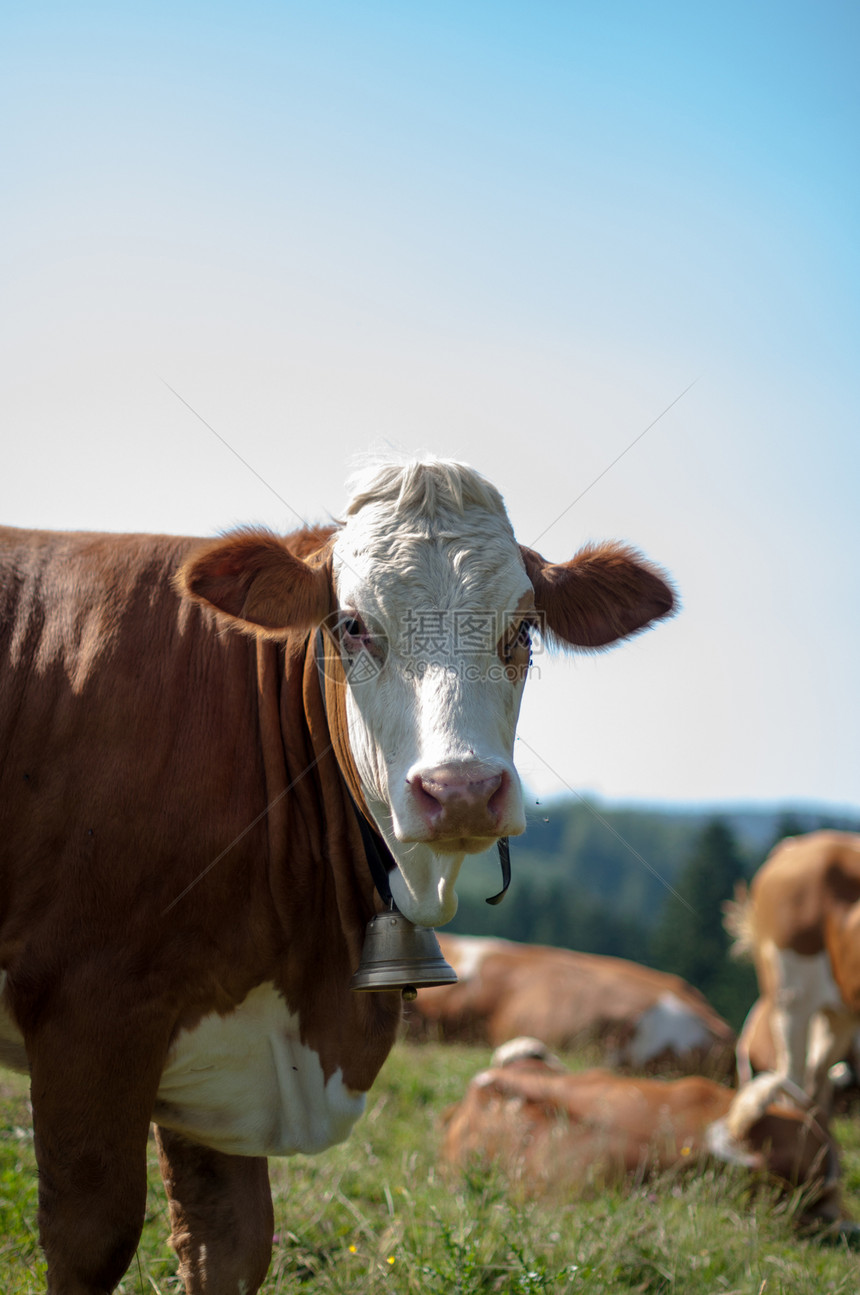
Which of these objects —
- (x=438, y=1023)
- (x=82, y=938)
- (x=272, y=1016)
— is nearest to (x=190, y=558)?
(x=82, y=938)

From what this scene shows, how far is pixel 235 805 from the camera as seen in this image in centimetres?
302

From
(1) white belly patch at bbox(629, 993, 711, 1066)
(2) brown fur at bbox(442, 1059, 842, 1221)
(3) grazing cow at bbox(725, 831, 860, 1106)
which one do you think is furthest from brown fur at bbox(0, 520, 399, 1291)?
(1) white belly patch at bbox(629, 993, 711, 1066)

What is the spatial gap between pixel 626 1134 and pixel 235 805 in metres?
3.99

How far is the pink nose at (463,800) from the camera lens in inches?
98.0

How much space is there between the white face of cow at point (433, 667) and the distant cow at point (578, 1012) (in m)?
8.47

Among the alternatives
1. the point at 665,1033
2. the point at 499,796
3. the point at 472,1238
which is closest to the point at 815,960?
the point at 665,1033

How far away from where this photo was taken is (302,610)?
3158mm

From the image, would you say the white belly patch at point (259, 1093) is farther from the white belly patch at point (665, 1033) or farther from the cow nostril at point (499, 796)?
the white belly patch at point (665, 1033)

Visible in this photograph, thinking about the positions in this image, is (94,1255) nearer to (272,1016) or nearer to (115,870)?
(272,1016)

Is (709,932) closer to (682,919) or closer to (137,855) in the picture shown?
(682,919)

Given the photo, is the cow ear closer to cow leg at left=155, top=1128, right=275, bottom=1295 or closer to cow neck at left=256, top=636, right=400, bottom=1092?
cow neck at left=256, top=636, right=400, bottom=1092

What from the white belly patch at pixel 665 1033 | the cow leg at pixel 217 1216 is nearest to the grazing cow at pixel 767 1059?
the white belly patch at pixel 665 1033

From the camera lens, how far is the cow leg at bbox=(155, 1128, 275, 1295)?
3.21 meters

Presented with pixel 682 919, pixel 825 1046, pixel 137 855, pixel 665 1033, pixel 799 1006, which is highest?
pixel 137 855
